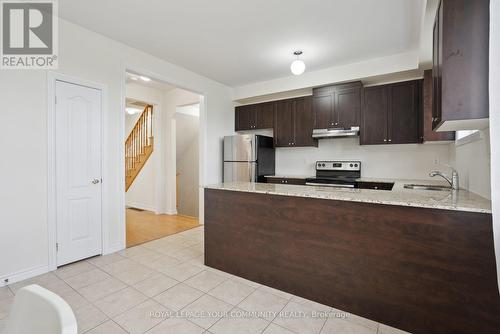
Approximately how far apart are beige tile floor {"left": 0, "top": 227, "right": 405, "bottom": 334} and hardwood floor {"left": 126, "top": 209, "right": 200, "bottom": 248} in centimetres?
89

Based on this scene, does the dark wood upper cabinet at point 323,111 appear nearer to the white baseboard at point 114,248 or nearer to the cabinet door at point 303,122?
the cabinet door at point 303,122

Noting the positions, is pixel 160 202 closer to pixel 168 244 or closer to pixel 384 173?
pixel 168 244

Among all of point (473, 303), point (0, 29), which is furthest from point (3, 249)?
point (473, 303)

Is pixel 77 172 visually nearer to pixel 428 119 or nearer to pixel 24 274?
pixel 24 274

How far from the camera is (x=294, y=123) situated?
4523mm

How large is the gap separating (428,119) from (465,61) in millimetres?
1941

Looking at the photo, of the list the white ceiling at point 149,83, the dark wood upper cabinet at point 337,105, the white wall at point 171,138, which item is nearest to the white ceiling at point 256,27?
the dark wood upper cabinet at point 337,105

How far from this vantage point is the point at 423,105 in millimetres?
3309

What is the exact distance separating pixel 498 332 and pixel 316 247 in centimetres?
114

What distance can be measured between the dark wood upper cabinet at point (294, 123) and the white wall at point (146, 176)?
2728 millimetres

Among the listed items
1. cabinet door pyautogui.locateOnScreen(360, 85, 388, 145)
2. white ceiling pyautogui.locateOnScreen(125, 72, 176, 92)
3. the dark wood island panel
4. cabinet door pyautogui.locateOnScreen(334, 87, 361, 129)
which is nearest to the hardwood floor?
the dark wood island panel

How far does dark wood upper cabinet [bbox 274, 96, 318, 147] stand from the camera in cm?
437

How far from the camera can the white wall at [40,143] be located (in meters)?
2.35

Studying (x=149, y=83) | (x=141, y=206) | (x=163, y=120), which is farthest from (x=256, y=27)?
(x=141, y=206)
